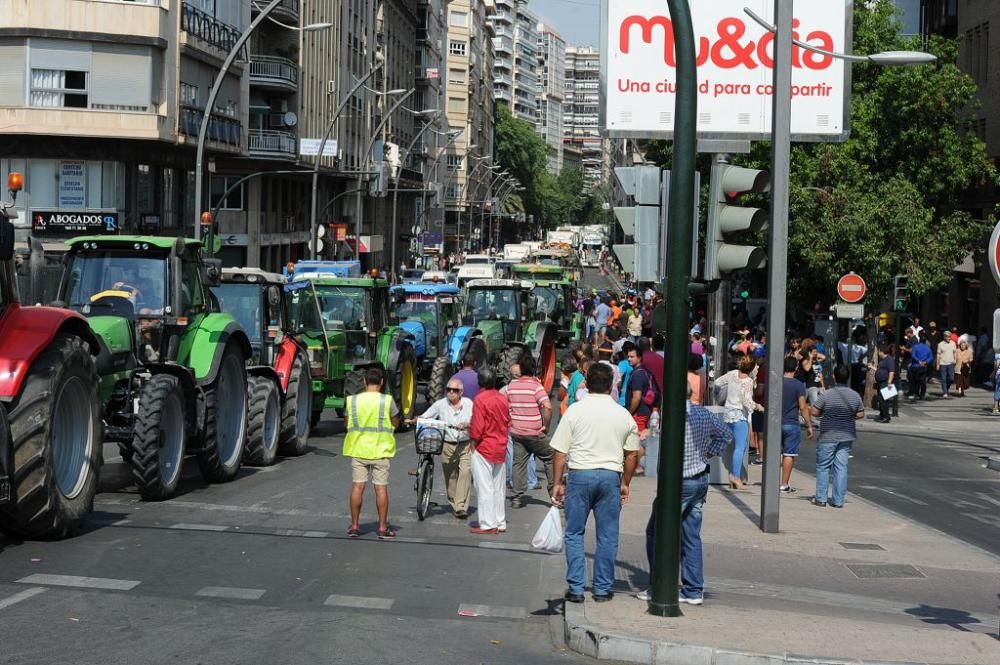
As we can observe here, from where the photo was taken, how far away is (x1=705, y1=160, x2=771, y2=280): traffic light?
11.8 m

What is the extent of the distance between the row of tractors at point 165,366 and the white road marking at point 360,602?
2823mm

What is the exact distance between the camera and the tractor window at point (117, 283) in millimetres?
15500

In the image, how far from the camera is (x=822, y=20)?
19.7 m

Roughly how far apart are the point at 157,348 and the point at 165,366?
55cm

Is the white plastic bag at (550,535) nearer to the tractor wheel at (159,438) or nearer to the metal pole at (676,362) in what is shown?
the metal pole at (676,362)

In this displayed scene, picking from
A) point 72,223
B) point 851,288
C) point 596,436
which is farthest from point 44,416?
point 72,223

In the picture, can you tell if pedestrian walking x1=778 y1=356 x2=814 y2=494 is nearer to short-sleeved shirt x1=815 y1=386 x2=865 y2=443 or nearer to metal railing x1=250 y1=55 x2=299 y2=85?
short-sleeved shirt x1=815 y1=386 x2=865 y2=443

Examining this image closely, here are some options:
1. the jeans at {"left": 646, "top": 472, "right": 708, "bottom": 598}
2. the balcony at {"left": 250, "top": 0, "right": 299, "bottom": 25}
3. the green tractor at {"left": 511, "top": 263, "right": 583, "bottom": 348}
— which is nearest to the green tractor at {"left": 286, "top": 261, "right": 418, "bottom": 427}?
the jeans at {"left": 646, "top": 472, "right": 708, "bottom": 598}

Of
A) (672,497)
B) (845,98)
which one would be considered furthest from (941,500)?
(672,497)

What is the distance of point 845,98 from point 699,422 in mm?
9881

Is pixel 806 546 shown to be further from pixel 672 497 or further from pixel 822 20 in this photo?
pixel 822 20

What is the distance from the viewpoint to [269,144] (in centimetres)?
5138

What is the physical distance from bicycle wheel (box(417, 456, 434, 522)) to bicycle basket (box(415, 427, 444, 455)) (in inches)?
3.8

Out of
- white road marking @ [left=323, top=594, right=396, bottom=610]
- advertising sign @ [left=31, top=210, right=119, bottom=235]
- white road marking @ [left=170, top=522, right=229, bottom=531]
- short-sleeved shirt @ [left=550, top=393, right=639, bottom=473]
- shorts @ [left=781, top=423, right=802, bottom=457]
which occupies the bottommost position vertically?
white road marking @ [left=170, top=522, right=229, bottom=531]
